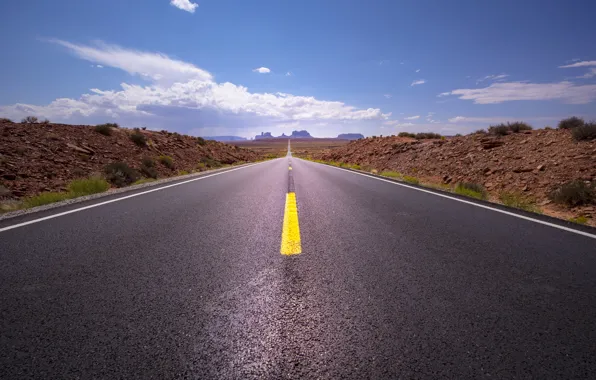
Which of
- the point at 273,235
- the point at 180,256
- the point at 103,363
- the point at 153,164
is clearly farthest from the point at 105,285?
the point at 153,164

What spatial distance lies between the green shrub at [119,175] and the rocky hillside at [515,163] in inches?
516

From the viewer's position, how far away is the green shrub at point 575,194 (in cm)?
655

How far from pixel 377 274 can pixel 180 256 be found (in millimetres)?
1828

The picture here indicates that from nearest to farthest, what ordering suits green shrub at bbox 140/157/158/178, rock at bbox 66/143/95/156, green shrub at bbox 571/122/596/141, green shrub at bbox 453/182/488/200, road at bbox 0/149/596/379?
road at bbox 0/149/596/379
green shrub at bbox 453/182/488/200
green shrub at bbox 571/122/596/141
rock at bbox 66/143/95/156
green shrub at bbox 140/157/158/178

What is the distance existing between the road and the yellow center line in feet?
0.24

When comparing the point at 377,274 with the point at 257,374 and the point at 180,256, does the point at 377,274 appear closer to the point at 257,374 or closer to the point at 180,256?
the point at 257,374

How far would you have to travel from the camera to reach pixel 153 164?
14.7 meters

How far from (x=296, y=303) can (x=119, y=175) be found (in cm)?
1124

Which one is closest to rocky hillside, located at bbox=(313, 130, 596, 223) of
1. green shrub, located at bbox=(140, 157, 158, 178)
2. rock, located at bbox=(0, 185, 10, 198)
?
green shrub, located at bbox=(140, 157, 158, 178)

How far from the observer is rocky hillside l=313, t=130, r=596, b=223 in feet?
26.6

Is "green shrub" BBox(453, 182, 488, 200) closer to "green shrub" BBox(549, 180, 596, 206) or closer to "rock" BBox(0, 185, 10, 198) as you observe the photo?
"green shrub" BBox(549, 180, 596, 206)

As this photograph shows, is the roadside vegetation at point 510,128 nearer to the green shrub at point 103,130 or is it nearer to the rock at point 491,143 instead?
the rock at point 491,143

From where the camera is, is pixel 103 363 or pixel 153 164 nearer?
pixel 103 363

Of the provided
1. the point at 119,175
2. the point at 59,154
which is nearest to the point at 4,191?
the point at 119,175
